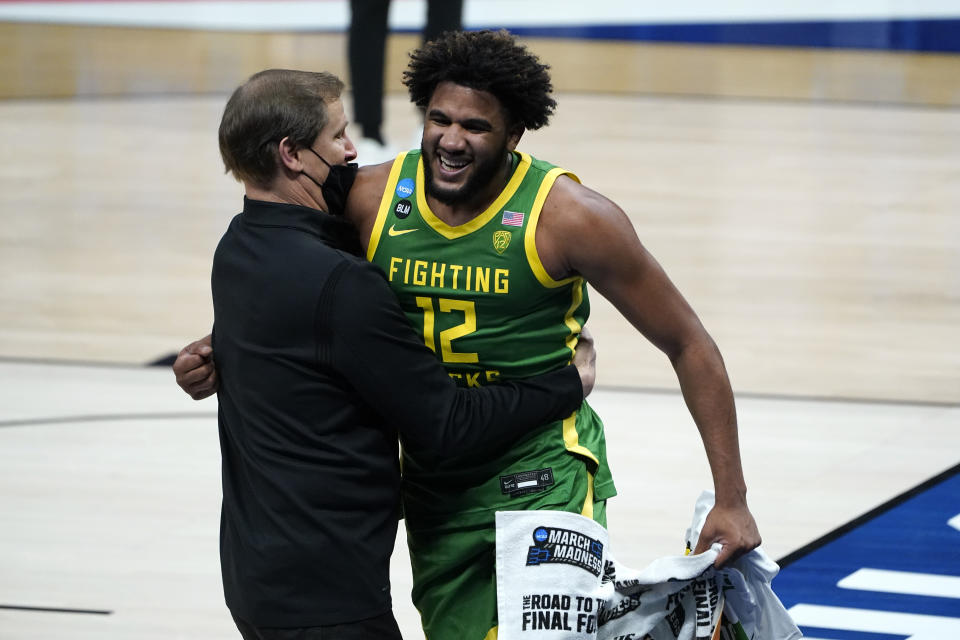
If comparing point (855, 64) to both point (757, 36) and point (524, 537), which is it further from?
point (524, 537)

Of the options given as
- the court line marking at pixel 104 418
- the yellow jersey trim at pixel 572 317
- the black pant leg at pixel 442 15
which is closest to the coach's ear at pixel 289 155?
the yellow jersey trim at pixel 572 317

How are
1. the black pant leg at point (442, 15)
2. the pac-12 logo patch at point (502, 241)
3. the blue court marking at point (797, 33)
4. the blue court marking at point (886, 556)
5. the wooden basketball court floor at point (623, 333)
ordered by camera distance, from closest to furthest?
1. the pac-12 logo patch at point (502, 241)
2. the blue court marking at point (886, 556)
3. the wooden basketball court floor at point (623, 333)
4. the black pant leg at point (442, 15)
5. the blue court marking at point (797, 33)

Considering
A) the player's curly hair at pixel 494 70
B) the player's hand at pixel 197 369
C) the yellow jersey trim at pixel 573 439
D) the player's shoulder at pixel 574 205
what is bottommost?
the yellow jersey trim at pixel 573 439

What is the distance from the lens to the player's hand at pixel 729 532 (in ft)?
7.55

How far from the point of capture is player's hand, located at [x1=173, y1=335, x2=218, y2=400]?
2.28m

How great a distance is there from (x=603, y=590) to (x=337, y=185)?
0.72m

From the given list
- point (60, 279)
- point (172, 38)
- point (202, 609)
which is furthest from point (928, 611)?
point (172, 38)

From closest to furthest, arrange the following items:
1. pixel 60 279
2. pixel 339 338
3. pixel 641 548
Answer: pixel 339 338 < pixel 641 548 < pixel 60 279

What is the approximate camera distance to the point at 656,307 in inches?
89.4

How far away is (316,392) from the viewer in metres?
2.16

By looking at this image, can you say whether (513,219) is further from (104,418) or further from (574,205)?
(104,418)

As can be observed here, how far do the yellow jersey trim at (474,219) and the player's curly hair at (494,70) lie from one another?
0.26 feet

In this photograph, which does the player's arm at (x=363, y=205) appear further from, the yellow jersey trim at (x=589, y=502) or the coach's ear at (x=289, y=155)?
the yellow jersey trim at (x=589, y=502)

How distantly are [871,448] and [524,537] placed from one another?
2.31 m
